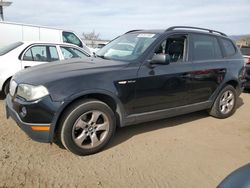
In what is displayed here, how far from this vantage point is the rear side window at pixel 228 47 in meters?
5.46

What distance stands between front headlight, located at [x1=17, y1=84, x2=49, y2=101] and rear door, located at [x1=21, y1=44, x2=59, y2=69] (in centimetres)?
290

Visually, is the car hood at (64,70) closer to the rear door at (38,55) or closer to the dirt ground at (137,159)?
the dirt ground at (137,159)

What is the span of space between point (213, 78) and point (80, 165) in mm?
3033

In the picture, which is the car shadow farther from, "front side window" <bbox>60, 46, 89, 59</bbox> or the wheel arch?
"front side window" <bbox>60, 46, 89, 59</bbox>

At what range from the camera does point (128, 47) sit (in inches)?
176

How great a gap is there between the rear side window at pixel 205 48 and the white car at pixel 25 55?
3.56m

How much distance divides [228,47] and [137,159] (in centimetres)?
338

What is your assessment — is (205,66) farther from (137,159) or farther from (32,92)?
(32,92)

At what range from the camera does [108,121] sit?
3.73 m

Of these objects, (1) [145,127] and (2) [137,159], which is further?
(1) [145,127]

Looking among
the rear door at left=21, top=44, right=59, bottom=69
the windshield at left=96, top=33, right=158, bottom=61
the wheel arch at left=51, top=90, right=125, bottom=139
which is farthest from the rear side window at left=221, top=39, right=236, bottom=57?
the rear door at left=21, top=44, right=59, bottom=69

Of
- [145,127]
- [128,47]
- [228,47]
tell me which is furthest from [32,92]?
[228,47]

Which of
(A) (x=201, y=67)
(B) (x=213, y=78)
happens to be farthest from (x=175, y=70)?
(B) (x=213, y=78)

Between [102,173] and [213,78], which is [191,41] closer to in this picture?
[213,78]
